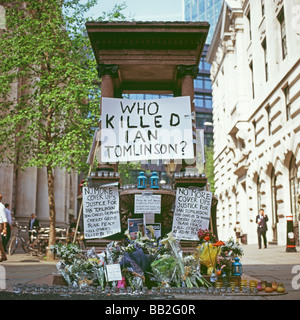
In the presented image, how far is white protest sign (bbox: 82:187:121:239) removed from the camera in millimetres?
8141

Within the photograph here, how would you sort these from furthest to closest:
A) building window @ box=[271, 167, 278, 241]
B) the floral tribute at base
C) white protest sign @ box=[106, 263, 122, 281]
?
1. building window @ box=[271, 167, 278, 241]
2. the floral tribute at base
3. white protest sign @ box=[106, 263, 122, 281]

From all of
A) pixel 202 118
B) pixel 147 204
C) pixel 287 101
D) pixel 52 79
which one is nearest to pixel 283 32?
pixel 287 101

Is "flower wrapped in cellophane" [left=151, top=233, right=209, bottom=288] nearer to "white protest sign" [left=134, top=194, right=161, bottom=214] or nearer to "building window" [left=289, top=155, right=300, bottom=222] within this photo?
"white protest sign" [left=134, top=194, right=161, bottom=214]

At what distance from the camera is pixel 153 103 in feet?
28.3

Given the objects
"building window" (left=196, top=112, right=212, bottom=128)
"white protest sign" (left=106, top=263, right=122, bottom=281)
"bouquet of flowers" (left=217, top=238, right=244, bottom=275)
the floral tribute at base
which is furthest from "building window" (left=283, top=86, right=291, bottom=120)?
"building window" (left=196, top=112, right=212, bottom=128)

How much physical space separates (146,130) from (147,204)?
1464mm

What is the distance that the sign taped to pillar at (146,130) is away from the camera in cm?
841

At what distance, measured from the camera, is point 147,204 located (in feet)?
26.7

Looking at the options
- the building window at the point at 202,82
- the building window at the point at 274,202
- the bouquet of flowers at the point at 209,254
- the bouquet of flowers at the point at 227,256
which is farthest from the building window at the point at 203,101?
the bouquet of flowers at the point at 209,254

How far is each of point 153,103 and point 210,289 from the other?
4.08 m

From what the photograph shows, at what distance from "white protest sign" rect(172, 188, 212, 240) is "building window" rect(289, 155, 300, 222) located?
1288 cm

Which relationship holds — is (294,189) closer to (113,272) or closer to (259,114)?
(259,114)

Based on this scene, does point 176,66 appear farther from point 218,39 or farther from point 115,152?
point 218,39
